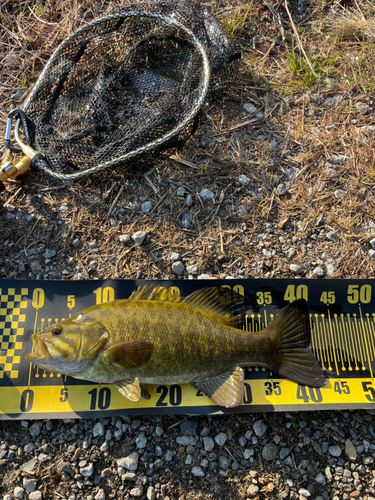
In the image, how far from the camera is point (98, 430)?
9.86ft

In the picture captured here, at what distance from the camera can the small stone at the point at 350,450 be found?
2957mm

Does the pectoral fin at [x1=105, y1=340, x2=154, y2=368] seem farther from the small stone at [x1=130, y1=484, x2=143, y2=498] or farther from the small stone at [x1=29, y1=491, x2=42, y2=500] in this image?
the small stone at [x1=29, y1=491, x2=42, y2=500]

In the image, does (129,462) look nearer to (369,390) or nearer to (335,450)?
(335,450)

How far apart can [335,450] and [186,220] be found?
8.32ft

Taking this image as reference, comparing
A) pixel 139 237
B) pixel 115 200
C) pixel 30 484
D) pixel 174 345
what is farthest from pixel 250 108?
pixel 30 484

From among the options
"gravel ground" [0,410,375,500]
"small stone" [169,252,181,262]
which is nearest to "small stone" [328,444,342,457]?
"gravel ground" [0,410,375,500]

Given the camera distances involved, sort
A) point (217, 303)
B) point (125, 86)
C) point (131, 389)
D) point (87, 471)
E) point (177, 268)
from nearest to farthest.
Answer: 1. point (131, 389)
2. point (87, 471)
3. point (217, 303)
4. point (177, 268)
5. point (125, 86)

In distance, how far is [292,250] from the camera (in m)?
3.50

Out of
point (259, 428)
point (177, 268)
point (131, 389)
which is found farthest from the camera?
point (177, 268)

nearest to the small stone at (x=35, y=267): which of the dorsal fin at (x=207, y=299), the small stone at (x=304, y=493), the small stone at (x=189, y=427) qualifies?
the dorsal fin at (x=207, y=299)

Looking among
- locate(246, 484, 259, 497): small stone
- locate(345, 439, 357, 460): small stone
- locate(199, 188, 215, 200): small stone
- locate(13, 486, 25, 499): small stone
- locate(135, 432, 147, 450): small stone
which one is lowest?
locate(246, 484, 259, 497): small stone

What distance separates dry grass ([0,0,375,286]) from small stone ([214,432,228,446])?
4.80 ft

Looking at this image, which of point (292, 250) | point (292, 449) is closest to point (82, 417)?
point (292, 449)

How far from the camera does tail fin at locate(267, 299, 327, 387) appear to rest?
9.80 ft
